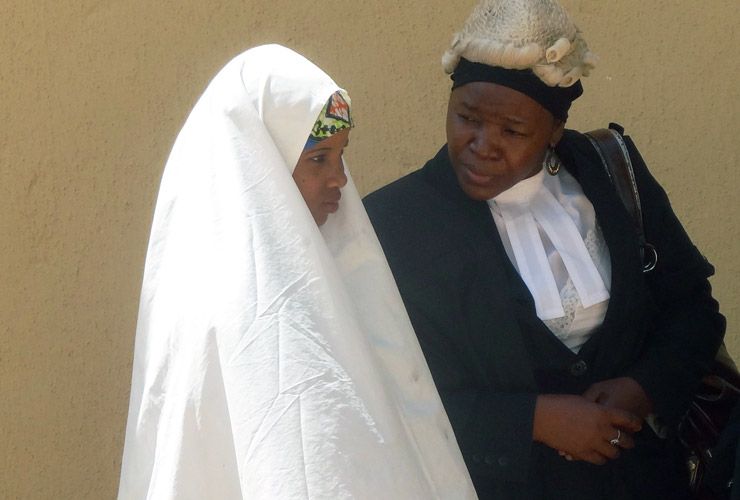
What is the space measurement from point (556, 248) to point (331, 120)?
2.57 feet

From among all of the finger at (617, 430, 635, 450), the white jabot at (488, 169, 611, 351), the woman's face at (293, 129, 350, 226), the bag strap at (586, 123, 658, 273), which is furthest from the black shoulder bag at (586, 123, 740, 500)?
the woman's face at (293, 129, 350, 226)

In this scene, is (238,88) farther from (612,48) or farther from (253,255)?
(612,48)

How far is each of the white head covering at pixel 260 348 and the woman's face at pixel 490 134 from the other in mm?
517

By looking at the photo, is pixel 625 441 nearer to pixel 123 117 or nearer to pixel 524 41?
pixel 524 41

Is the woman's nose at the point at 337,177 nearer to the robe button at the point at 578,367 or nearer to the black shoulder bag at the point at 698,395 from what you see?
the robe button at the point at 578,367

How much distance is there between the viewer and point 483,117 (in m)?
3.36

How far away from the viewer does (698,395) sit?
3.53 metres

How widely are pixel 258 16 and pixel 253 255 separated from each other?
1.81 metres

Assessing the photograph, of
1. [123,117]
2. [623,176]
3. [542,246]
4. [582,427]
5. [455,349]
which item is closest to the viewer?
[582,427]

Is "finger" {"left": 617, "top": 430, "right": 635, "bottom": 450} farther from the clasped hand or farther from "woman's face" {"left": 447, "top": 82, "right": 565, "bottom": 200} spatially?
"woman's face" {"left": 447, "top": 82, "right": 565, "bottom": 200}

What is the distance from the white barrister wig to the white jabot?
11.4 inches

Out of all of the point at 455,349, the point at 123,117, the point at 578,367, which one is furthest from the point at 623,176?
the point at 123,117

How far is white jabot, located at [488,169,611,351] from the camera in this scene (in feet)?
11.1

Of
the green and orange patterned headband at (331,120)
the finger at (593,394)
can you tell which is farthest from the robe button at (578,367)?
the green and orange patterned headband at (331,120)
